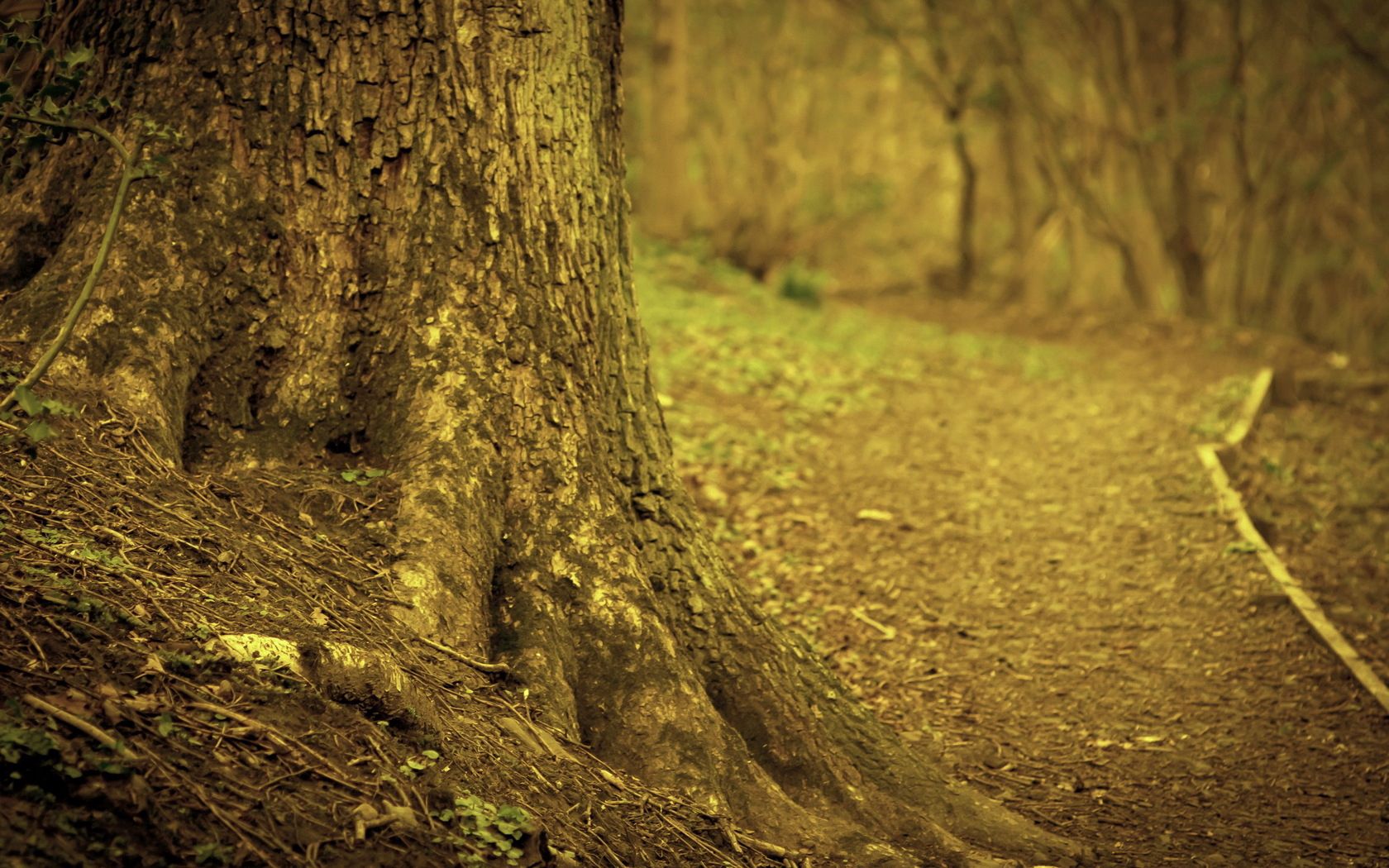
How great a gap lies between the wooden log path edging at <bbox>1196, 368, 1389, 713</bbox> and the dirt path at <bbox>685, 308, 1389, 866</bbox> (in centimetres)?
8

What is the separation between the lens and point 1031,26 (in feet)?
62.7

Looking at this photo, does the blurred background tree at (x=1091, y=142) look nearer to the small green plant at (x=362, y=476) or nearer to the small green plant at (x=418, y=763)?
the small green plant at (x=362, y=476)

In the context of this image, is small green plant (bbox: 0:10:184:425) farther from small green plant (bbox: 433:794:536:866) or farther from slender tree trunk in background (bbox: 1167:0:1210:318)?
slender tree trunk in background (bbox: 1167:0:1210:318)

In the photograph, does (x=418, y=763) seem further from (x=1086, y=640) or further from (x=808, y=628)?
(x=1086, y=640)

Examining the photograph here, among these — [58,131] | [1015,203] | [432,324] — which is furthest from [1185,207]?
[58,131]

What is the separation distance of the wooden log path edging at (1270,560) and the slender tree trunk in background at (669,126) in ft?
27.9

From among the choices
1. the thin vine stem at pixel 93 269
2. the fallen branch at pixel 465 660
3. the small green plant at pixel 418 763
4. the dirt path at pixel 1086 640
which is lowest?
the dirt path at pixel 1086 640

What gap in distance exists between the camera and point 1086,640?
6.01 meters

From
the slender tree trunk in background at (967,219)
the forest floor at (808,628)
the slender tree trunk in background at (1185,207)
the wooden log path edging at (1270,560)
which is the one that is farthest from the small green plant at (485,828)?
the slender tree trunk in background at (967,219)

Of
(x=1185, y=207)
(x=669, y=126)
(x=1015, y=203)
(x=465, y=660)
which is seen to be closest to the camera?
(x=465, y=660)

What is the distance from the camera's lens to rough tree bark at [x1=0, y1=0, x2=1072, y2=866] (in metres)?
3.63

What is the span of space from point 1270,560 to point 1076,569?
3.57 ft

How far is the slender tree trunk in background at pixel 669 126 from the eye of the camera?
51.6 feet

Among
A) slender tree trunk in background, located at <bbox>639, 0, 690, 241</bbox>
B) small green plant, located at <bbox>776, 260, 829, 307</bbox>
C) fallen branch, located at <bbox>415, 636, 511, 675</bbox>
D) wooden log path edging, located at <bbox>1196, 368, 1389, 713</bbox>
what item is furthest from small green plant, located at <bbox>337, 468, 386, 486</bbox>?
slender tree trunk in background, located at <bbox>639, 0, 690, 241</bbox>
